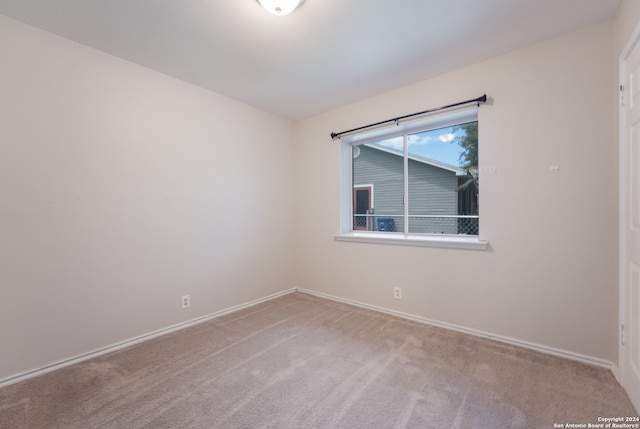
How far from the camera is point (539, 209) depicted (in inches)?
84.3

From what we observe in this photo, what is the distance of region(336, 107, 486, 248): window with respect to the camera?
268 cm

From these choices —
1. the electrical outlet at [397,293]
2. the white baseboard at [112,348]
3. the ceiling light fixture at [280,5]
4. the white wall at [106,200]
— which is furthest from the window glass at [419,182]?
the white baseboard at [112,348]

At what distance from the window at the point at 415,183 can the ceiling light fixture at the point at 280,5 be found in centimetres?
164

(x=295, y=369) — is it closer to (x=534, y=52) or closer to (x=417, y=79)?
(x=417, y=79)

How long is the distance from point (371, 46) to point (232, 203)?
2.15 metres

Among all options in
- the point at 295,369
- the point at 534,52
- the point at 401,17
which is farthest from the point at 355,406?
the point at 534,52

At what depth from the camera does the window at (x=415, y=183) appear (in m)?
2.68

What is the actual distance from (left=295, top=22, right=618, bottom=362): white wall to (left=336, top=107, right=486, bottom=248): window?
8.6 inches

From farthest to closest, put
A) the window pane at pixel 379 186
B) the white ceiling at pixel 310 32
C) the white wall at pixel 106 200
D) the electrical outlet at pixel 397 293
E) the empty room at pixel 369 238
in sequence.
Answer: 1. the window pane at pixel 379 186
2. the electrical outlet at pixel 397 293
3. the white wall at pixel 106 200
4. the white ceiling at pixel 310 32
5. the empty room at pixel 369 238

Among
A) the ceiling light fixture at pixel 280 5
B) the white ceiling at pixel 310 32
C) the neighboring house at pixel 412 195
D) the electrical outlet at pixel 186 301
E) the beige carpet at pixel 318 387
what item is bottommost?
the beige carpet at pixel 318 387

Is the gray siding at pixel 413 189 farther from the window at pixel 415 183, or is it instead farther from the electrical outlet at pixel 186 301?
the electrical outlet at pixel 186 301

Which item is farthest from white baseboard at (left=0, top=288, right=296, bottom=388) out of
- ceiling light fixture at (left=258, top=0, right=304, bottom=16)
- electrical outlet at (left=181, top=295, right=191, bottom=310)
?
ceiling light fixture at (left=258, top=0, right=304, bottom=16)

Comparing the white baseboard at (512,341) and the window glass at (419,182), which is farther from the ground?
the window glass at (419,182)

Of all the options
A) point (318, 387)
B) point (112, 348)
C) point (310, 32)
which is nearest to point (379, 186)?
point (310, 32)
